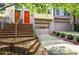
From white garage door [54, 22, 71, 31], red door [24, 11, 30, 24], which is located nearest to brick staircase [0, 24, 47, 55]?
red door [24, 11, 30, 24]

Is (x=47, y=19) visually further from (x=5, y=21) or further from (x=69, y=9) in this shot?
(x=5, y=21)

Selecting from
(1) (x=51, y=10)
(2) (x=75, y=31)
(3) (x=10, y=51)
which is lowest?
(3) (x=10, y=51)

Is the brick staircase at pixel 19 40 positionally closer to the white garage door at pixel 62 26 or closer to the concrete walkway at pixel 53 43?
the concrete walkway at pixel 53 43

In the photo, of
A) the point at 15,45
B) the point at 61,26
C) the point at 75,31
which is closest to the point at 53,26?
the point at 61,26

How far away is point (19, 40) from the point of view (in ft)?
9.07

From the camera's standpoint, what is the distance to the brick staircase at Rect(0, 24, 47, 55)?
8.98 feet

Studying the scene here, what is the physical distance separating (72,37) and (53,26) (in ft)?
0.90

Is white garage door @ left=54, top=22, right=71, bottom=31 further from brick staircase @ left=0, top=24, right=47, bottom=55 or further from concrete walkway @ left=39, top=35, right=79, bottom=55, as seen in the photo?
brick staircase @ left=0, top=24, right=47, bottom=55

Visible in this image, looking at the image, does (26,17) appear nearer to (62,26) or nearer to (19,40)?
(19,40)

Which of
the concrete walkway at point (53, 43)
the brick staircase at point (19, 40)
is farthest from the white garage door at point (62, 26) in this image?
the brick staircase at point (19, 40)

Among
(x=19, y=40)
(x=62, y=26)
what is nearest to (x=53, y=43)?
(x=62, y=26)

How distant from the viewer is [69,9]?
2750 mm

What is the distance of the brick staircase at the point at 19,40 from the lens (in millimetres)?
2736

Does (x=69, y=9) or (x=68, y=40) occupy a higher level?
(x=69, y=9)
